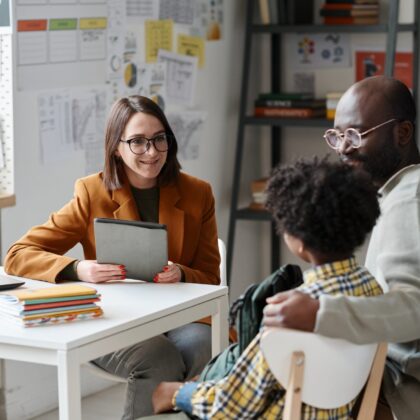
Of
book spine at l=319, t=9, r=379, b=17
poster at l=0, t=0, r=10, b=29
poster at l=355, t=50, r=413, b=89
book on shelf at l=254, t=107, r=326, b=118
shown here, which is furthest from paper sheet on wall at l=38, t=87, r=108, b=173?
poster at l=355, t=50, r=413, b=89

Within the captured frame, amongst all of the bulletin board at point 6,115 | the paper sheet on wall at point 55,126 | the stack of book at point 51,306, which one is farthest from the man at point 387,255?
the paper sheet on wall at point 55,126

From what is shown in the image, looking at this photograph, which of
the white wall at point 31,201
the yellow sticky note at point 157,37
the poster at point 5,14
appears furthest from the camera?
the yellow sticky note at point 157,37

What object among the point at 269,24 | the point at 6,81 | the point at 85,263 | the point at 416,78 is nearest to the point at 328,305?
the point at 85,263

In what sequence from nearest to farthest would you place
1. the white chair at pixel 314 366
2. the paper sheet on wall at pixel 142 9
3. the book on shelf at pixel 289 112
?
the white chair at pixel 314 366 → the paper sheet on wall at pixel 142 9 → the book on shelf at pixel 289 112

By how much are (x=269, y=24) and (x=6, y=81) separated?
1709 millimetres

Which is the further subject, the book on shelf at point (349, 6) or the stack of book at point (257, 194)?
the stack of book at point (257, 194)

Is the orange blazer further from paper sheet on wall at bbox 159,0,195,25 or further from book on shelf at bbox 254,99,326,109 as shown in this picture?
book on shelf at bbox 254,99,326,109

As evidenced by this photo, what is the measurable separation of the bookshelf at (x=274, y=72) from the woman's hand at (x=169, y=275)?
1.96 m

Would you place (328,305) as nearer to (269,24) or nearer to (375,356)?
(375,356)

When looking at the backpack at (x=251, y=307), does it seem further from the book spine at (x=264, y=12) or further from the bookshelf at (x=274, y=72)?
the book spine at (x=264, y=12)

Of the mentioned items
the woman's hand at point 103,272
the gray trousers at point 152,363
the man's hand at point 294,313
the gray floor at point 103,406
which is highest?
the man's hand at point 294,313

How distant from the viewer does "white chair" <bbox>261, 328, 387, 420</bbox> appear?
175 cm

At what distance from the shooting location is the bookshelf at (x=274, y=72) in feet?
14.4

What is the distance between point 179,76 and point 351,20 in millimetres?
891
